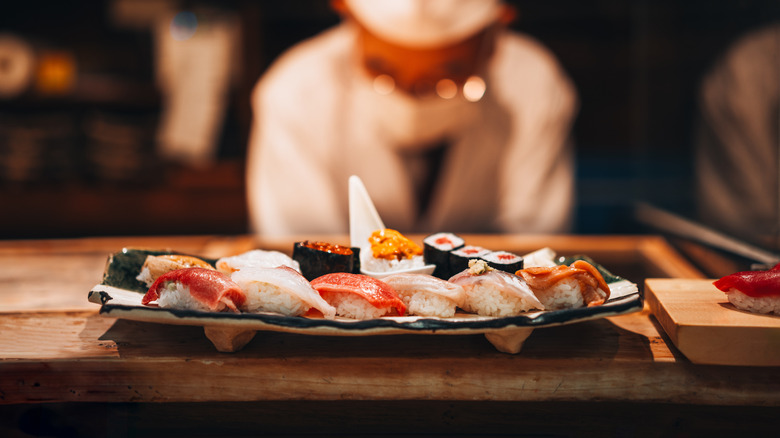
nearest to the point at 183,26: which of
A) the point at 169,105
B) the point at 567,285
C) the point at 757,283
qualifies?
the point at 169,105

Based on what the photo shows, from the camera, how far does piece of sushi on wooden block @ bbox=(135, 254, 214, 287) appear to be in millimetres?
1207

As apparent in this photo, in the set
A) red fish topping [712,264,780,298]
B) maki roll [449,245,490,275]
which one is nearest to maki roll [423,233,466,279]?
maki roll [449,245,490,275]

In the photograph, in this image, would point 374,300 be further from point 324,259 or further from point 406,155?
point 406,155

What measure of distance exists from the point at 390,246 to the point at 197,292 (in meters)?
0.46

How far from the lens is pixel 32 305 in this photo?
1.43 meters

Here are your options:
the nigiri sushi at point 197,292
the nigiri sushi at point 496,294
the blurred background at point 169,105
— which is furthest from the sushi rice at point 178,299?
the blurred background at point 169,105

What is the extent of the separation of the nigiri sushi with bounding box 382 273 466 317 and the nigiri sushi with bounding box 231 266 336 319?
15 centimetres

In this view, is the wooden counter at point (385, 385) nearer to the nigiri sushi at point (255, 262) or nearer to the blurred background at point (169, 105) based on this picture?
the nigiri sushi at point (255, 262)

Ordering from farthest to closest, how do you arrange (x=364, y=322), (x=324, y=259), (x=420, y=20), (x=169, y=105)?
(x=169, y=105), (x=420, y=20), (x=324, y=259), (x=364, y=322)

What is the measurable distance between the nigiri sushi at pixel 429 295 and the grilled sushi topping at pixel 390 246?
0.17 m

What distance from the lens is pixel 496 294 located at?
1.03 m

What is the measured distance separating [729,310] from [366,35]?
1917 mm

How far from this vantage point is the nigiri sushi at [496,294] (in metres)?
1.01

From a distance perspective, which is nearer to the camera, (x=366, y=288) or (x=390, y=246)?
(x=366, y=288)
